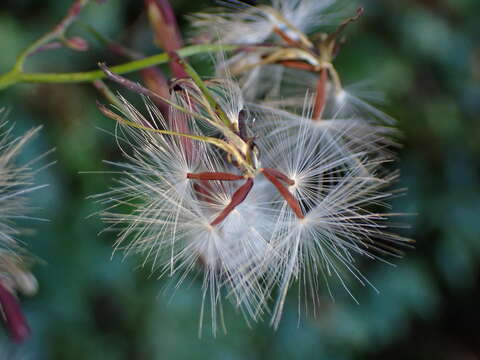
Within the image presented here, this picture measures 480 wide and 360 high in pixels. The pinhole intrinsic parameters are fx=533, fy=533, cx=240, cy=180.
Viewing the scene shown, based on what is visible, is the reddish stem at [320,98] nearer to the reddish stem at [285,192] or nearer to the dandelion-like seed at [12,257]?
the reddish stem at [285,192]

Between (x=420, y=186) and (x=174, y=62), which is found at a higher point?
(x=420, y=186)

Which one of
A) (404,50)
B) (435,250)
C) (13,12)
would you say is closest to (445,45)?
(404,50)

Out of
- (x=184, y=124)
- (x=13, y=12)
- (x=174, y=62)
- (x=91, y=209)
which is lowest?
(x=184, y=124)

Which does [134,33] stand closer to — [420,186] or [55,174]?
[55,174]

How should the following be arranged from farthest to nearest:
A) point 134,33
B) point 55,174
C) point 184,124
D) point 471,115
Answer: point 471,115, point 134,33, point 55,174, point 184,124

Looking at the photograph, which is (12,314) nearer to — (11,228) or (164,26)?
(11,228)

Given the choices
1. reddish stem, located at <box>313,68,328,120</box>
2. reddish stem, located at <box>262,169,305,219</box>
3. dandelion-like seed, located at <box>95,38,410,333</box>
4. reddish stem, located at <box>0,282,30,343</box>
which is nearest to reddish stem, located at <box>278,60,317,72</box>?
reddish stem, located at <box>313,68,328,120</box>
